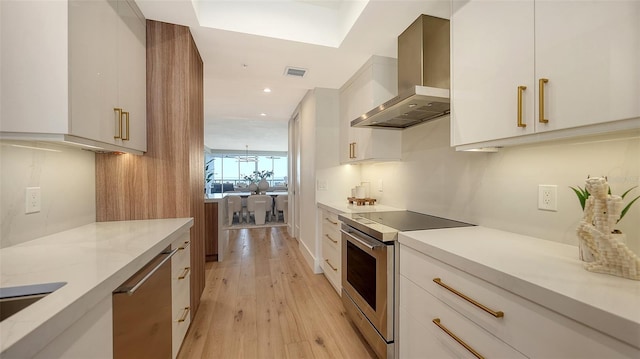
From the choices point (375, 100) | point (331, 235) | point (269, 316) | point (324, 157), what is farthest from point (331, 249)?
point (375, 100)

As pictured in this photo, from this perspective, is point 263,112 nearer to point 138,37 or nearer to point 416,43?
point 138,37

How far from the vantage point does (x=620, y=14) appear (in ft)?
2.48

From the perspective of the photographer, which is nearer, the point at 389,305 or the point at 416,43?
the point at 389,305

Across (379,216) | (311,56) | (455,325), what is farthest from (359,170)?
(455,325)

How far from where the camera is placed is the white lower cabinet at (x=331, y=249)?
2355mm

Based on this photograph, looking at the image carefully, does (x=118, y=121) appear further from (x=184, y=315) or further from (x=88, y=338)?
(x=184, y=315)

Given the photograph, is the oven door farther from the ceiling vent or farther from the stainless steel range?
the ceiling vent

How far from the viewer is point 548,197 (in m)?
1.18

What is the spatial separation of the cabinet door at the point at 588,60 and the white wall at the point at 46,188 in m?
2.29

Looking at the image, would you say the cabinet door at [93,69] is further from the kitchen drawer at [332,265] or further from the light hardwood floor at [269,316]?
the kitchen drawer at [332,265]

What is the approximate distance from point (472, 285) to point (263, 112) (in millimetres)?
4164

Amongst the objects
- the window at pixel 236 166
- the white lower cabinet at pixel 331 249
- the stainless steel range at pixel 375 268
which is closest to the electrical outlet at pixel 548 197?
the stainless steel range at pixel 375 268

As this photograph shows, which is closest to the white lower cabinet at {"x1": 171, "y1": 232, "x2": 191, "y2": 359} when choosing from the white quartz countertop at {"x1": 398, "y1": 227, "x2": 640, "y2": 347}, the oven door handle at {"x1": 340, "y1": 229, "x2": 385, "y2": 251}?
the oven door handle at {"x1": 340, "y1": 229, "x2": 385, "y2": 251}

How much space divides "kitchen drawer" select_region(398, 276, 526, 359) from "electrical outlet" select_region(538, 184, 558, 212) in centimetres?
71
